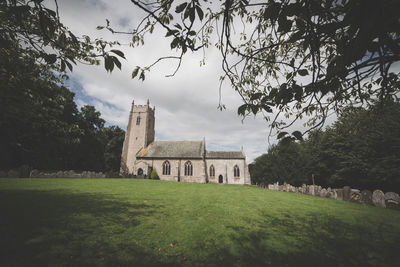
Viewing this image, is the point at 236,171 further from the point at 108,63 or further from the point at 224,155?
the point at 108,63

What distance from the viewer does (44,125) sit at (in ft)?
20.2

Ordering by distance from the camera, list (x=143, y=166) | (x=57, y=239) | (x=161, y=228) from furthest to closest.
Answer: (x=143, y=166)
(x=161, y=228)
(x=57, y=239)

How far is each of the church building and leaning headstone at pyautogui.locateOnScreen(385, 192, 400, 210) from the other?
21080 millimetres

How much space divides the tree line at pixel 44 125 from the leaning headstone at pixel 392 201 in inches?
630

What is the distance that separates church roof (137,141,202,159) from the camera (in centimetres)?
3144

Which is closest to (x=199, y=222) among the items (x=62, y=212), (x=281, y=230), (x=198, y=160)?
(x=281, y=230)

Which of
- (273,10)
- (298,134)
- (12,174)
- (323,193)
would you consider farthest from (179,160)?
(273,10)

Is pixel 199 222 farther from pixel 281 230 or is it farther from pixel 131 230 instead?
pixel 281 230

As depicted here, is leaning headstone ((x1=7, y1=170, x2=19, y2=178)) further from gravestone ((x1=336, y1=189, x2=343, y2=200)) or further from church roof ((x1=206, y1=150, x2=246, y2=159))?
gravestone ((x1=336, y1=189, x2=343, y2=200))

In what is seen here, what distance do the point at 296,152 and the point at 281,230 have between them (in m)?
19.4

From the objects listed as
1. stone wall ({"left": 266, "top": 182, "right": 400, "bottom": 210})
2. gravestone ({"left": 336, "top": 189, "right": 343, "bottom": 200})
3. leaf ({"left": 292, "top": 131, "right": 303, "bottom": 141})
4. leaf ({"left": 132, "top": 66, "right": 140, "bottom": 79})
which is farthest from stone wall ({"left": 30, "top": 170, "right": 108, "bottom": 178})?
gravestone ({"left": 336, "top": 189, "right": 343, "bottom": 200})

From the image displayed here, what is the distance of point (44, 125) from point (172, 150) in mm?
26766

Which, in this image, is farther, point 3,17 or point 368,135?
point 368,135

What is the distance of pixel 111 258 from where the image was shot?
9.36ft
